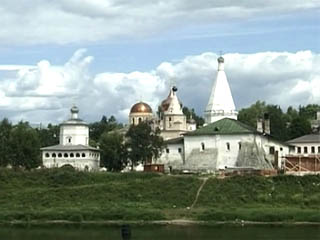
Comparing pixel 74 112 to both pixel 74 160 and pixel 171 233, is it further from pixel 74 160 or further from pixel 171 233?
pixel 171 233

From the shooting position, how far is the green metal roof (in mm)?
68794

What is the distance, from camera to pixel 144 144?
69.9m

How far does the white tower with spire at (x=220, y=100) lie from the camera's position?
76750 mm

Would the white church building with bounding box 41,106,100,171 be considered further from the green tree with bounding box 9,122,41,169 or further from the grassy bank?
the grassy bank

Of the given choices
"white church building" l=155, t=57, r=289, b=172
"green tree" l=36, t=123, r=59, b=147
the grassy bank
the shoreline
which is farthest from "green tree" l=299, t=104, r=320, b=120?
the shoreline

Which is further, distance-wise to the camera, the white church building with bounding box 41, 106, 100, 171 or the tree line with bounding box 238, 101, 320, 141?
the tree line with bounding box 238, 101, 320, 141

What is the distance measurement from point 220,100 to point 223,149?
880cm

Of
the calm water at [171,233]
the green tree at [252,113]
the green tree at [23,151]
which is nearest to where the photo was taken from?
the calm water at [171,233]

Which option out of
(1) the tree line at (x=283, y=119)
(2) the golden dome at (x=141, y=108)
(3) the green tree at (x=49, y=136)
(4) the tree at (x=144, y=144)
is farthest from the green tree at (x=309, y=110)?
(4) the tree at (x=144, y=144)

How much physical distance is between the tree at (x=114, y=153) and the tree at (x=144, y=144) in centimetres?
196

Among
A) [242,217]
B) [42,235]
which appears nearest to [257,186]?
[242,217]

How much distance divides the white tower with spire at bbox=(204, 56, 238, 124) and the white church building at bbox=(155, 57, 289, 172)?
3.19 meters

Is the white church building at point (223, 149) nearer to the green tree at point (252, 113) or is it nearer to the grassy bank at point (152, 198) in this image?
the grassy bank at point (152, 198)

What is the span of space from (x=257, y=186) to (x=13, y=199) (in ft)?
55.3
